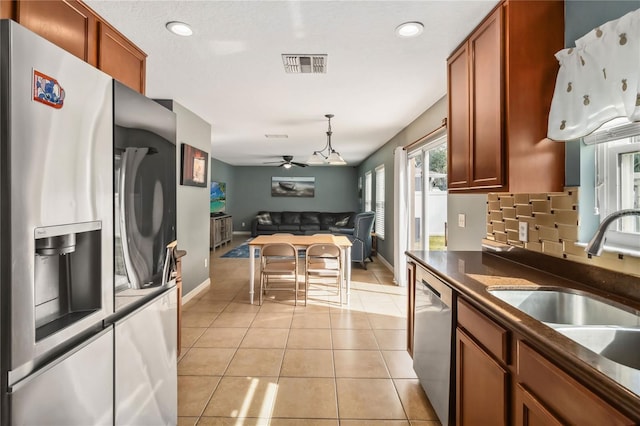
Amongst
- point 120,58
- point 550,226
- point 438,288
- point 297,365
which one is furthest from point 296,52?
point 297,365

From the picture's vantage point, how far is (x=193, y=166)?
14.0ft

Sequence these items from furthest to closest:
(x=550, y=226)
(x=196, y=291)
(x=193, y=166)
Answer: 1. (x=196, y=291)
2. (x=193, y=166)
3. (x=550, y=226)

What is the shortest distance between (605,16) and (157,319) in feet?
8.00

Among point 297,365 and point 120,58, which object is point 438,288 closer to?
point 297,365

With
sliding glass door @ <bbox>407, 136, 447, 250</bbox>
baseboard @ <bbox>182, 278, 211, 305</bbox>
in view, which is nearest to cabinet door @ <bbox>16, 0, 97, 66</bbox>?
baseboard @ <bbox>182, 278, 211, 305</bbox>

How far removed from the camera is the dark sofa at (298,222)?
950cm

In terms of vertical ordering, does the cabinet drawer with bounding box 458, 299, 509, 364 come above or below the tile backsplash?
below

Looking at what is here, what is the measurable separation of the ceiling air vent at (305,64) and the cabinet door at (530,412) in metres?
2.31

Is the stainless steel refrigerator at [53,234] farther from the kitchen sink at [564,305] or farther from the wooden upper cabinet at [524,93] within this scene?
the wooden upper cabinet at [524,93]

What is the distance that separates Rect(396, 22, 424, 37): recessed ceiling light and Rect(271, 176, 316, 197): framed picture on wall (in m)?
8.73

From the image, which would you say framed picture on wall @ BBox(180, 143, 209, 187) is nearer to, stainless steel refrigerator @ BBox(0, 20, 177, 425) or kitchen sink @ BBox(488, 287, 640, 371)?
stainless steel refrigerator @ BBox(0, 20, 177, 425)

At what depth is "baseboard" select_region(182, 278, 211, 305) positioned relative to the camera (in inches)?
160

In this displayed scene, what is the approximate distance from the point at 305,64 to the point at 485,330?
219cm

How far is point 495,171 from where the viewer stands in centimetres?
181
